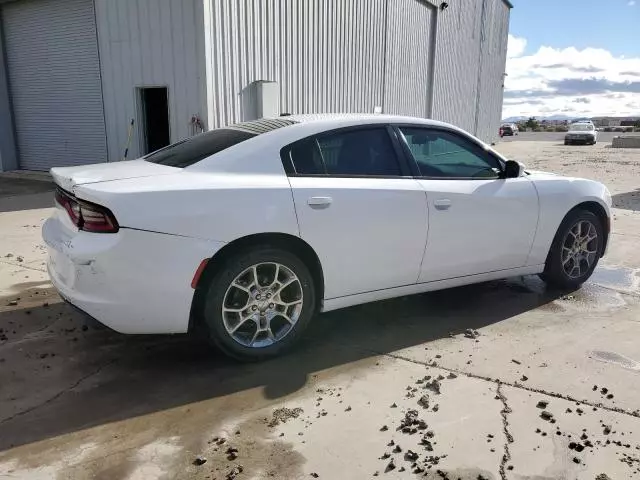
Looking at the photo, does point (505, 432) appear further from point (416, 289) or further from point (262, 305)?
point (262, 305)

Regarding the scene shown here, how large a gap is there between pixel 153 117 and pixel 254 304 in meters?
9.98

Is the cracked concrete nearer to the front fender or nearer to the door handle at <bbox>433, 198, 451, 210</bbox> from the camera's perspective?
the door handle at <bbox>433, 198, 451, 210</bbox>

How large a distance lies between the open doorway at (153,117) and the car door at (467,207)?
333 inches

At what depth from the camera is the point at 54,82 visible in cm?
1362

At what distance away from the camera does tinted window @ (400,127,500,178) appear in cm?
422

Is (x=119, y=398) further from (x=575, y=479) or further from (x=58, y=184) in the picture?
(x=575, y=479)

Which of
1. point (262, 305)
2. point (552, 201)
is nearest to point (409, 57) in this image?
point (552, 201)

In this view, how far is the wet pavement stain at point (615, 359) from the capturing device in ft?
12.3

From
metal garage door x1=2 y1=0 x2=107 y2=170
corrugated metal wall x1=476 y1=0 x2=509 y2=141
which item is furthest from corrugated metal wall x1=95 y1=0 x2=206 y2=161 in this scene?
corrugated metal wall x1=476 y1=0 x2=509 y2=141

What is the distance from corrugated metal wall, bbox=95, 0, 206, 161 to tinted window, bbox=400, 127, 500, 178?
7103 mm

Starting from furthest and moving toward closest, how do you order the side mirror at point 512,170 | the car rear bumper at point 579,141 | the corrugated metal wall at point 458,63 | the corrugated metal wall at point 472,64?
the car rear bumper at point 579,141 → the corrugated metal wall at point 472,64 → the corrugated metal wall at point 458,63 → the side mirror at point 512,170

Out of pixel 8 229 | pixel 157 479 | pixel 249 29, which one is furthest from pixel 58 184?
pixel 249 29

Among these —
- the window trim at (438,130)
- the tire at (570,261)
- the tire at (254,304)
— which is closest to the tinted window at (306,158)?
the tire at (254,304)

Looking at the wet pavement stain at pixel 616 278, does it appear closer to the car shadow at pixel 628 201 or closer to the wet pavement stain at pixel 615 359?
the wet pavement stain at pixel 615 359
